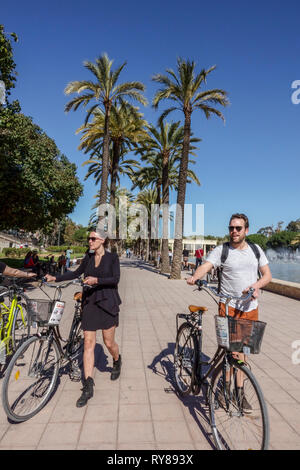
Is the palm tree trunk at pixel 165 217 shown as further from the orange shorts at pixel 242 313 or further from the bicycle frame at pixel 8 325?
the orange shorts at pixel 242 313

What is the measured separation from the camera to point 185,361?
11.6 ft

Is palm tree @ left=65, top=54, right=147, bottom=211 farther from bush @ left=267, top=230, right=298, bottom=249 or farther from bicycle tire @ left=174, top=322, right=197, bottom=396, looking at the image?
bush @ left=267, top=230, right=298, bottom=249

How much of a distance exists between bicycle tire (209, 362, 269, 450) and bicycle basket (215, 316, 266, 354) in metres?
0.18

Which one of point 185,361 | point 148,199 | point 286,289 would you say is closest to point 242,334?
point 185,361

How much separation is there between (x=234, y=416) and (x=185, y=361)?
0.94m

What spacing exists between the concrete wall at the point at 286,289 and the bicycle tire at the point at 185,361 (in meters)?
9.02

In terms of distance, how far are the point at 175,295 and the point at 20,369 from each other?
9.17m

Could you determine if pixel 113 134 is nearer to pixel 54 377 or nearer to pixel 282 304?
pixel 282 304

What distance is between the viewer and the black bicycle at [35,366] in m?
2.88

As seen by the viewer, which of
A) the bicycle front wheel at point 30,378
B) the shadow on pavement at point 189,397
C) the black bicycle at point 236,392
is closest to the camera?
the black bicycle at point 236,392

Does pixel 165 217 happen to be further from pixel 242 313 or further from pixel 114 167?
pixel 242 313

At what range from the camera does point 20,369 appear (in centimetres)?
292

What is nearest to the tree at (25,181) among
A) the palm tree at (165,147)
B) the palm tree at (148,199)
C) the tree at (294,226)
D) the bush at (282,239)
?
the palm tree at (165,147)
